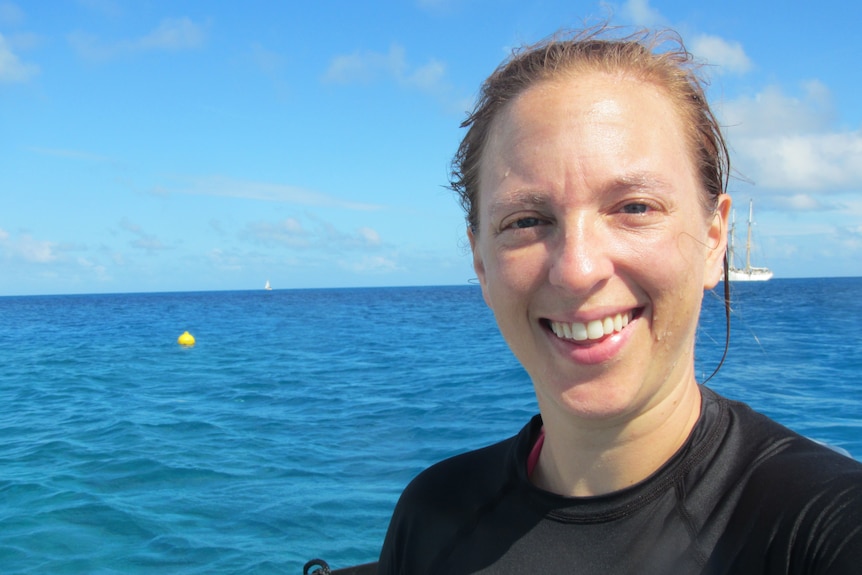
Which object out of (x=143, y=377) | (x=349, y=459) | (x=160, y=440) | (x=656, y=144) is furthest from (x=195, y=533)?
(x=143, y=377)

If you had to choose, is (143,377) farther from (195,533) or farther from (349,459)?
(195,533)

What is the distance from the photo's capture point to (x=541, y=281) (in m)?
1.43

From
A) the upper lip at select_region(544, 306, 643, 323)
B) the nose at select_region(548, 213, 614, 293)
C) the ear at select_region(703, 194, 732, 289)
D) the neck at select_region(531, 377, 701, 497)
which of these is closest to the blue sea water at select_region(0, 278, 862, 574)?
the ear at select_region(703, 194, 732, 289)

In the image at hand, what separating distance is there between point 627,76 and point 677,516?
3.18 feet

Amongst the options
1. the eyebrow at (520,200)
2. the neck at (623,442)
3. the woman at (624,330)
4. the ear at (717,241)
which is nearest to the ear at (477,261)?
the woman at (624,330)

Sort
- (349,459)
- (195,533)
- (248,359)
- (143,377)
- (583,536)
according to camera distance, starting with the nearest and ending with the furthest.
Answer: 1. (583,536)
2. (195,533)
3. (349,459)
4. (143,377)
5. (248,359)

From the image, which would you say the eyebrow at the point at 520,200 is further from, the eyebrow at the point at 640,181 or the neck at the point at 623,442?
the neck at the point at 623,442

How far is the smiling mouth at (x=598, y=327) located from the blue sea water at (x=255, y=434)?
2.05 feet

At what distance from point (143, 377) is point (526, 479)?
59.3ft

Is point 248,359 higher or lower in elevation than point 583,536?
lower

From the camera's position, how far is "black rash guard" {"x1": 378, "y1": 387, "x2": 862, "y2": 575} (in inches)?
47.8

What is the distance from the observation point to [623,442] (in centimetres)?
149

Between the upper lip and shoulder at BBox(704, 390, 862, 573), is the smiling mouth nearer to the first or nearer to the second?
the upper lip

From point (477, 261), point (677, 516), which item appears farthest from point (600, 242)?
point (677, 516)
